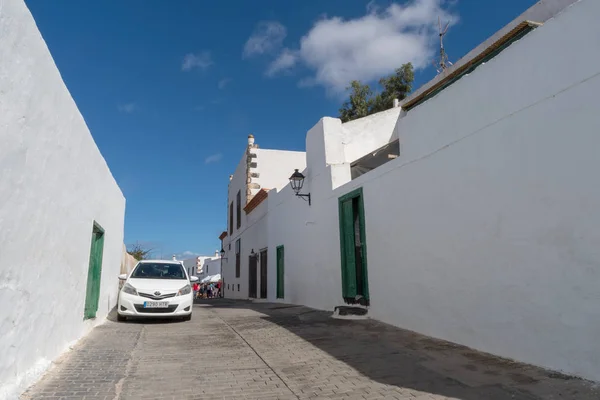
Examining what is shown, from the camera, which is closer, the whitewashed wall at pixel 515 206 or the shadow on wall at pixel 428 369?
the shadow on wall at pixel 428 369

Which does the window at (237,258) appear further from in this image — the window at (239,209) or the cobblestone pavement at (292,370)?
the cobblestone pavement at (292,370)

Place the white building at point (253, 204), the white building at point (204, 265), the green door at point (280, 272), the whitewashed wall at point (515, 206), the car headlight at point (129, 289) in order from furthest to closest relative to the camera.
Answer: the white building at point (204, 265), the white building at point (253, 204), the green door at point (280, 272), the car headlight at point (129, 289), the whitewashed wall at point (515, 206)

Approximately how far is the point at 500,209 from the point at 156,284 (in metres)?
6.88

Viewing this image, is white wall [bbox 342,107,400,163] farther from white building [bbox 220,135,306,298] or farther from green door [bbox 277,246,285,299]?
white building [bbox 220,135,306,298]

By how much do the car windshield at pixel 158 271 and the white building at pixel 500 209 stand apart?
3884mm

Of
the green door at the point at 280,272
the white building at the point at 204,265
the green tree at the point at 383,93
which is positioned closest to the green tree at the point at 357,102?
the green tree at the point at 383,93

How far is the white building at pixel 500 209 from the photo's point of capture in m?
3.93

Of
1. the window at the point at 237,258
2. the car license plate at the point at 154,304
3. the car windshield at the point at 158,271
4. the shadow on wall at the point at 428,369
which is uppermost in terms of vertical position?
the window at the point at 237,258

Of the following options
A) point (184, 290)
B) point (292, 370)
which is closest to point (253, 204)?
point (184, 290)

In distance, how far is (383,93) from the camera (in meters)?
21.8

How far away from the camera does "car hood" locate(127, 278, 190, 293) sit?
8.42m

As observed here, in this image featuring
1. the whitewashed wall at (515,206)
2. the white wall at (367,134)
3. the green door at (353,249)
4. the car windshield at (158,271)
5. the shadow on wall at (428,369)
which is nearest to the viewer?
the shadow on wall at (428,369)

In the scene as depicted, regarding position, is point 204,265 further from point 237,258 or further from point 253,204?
point 253,204

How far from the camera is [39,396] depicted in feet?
11.8
